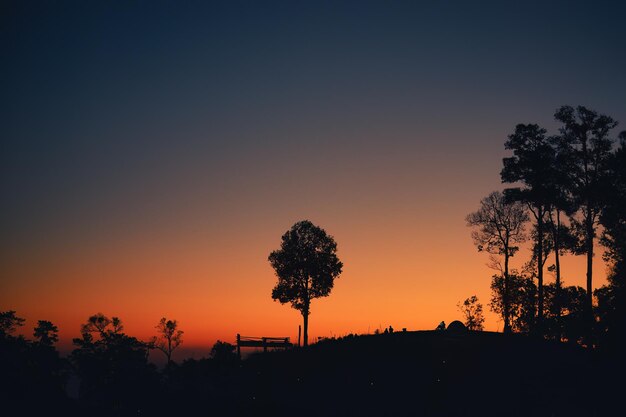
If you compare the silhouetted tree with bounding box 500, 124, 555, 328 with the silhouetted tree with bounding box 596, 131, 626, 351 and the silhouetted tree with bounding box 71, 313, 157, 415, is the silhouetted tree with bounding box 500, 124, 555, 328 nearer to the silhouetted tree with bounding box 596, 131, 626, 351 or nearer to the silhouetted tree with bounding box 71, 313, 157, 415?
the silhouetted tree with bounding box 596, 131, 626, 351

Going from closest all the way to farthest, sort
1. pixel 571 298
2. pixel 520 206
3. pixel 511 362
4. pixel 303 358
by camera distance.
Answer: pixel 511 362
pixel 303 358
pixel 520 206
pixel 571 298

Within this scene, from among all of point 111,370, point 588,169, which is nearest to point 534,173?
point 588,169

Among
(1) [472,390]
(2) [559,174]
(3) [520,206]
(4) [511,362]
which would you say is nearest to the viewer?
(1) [472,390]

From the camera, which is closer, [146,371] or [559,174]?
[559,174]

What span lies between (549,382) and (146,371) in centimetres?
7915

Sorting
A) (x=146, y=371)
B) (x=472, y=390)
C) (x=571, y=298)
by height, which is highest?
(x=571, y=298)

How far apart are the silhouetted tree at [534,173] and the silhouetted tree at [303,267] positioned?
87.6 feet

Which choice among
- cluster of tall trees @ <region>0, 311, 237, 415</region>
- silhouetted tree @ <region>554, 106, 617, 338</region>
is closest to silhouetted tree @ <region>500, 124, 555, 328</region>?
silhouetted tree @ <region>554, 106, 617, 338</region>

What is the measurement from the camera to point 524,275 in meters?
69.2

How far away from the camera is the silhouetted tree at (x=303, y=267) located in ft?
246

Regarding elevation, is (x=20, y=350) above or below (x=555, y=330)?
below

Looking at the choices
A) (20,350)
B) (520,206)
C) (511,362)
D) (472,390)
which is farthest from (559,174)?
(20,350)

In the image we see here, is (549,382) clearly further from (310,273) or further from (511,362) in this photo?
(310,273)

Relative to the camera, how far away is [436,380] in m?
44.1
